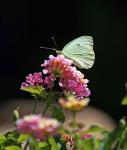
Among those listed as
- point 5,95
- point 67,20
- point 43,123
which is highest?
point 43,123

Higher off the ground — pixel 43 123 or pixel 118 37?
pixel 43 123

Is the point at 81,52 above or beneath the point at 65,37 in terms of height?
above

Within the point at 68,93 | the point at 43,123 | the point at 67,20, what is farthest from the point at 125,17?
the point at 43,123

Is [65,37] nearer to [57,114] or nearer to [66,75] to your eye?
[66,75]

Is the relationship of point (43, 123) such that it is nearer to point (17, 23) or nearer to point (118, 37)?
point (118, 37)

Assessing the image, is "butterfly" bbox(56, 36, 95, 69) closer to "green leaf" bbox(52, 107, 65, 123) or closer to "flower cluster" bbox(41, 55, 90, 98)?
"flower cluster" bbox(41, 55, 90, 98)

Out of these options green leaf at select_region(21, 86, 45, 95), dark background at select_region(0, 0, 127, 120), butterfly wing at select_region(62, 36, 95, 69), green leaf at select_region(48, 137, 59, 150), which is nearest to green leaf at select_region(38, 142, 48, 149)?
green leaf at select_region(48, 137, 59, 150)

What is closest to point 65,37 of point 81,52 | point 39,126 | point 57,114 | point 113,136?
point 81,52
